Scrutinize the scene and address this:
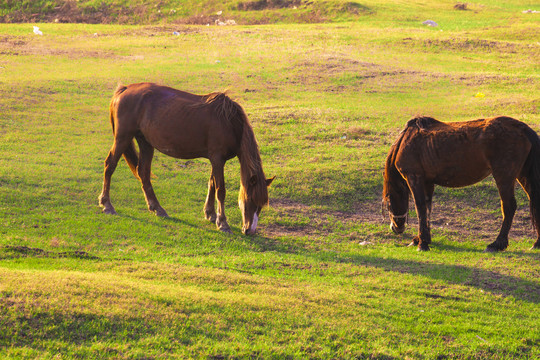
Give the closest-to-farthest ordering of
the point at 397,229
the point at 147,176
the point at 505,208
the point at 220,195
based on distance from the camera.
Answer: the point at 505,208, the point at 220,195, the point at 397,229, the point at 147,176

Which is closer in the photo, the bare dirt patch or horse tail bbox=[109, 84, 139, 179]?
horse tail bbox=[109, 84, 139, 179]

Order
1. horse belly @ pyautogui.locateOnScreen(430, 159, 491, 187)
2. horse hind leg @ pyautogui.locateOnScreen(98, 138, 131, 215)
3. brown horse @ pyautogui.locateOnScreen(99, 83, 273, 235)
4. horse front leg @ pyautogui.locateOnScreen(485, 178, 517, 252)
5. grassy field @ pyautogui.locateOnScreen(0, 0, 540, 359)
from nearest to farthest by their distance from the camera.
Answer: grassy field @ pyautogui.locateOnScreen(0, 0, 540, 359)
horse front leg @ pyautogui.locateOnScreen(485, 178, 517, 252)
horse belly @ pyautogui.locateOnScreen(430, 159, 491, 187)
brown horse @ pyautogui.locateOnScreen(99, 83, 273, 235)
horse hind leg @ pyautogui.locateOnScreen(98, 138, 131, 215)

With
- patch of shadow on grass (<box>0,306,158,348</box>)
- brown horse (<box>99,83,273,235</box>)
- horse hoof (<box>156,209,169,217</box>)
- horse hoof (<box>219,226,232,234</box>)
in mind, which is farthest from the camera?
horse hoof (<box>156,209,169,217</box>)

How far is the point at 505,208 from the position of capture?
929cm

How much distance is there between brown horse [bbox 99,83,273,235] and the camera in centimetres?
989

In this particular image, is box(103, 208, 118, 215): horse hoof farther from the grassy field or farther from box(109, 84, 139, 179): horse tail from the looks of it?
box(109, 84, 139, 179): horse tail

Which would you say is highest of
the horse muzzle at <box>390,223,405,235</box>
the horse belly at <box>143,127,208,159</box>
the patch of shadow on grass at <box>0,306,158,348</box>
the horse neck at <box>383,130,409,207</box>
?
the horse belly at <box>143,127,208,159</box>

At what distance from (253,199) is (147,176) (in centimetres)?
258

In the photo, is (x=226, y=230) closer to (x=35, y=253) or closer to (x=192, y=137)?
(x=192, y=137)

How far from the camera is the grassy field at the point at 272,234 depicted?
6.02 m

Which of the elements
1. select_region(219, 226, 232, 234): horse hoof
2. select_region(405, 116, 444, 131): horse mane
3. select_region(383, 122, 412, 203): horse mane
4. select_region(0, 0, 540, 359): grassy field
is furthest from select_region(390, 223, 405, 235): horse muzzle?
select_region(219, 226, 232, 234): horse hoof

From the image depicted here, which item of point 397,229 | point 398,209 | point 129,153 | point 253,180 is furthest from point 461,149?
point 129,153

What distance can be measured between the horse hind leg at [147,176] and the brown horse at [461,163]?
4381mm

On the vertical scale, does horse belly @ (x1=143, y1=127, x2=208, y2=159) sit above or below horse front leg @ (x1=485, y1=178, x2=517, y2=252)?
above
